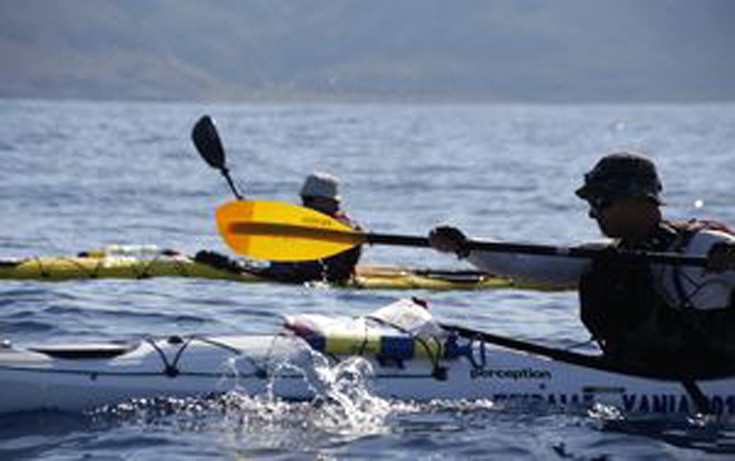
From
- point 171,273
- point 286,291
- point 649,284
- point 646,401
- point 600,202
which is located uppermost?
point 600,202

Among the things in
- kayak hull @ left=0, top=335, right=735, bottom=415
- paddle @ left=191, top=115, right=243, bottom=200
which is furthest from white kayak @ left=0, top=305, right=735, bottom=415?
paddle @ left=191, top=115, right=243, bottom=200

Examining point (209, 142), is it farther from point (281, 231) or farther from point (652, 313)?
point (652, 313)

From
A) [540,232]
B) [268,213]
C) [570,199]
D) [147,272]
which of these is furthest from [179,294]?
[570,199]

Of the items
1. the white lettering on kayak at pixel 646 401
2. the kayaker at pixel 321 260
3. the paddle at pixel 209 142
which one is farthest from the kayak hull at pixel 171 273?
the white lettering on kayak at pixel 646 401

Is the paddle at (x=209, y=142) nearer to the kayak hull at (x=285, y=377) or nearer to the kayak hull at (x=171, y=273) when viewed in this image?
the kayak hull at (x=285, y=377)

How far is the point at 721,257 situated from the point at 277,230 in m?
2.99

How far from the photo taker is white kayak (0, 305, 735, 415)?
28.3ft

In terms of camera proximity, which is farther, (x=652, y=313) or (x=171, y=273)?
(x=171, y=273)

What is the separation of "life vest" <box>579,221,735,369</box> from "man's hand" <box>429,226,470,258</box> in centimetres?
74

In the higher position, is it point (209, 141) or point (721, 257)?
point (209, 141)

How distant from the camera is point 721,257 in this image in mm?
8117

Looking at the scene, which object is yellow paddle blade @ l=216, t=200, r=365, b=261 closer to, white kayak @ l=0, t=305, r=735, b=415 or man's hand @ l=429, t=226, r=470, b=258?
white kayak @ l=0, t=305, r=735, b=415

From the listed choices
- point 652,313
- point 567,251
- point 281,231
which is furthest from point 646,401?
point 281,231

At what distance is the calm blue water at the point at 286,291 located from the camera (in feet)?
26.6
